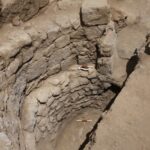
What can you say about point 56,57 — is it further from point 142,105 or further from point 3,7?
point 142,105

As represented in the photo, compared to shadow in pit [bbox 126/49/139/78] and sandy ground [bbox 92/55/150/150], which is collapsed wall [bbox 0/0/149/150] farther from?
sandy ground [bbox 92/55/150/150]

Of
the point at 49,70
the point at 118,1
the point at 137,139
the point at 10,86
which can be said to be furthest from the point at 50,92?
the point at 118,1

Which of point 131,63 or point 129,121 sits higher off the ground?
point 129,121

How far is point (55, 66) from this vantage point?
5160mm

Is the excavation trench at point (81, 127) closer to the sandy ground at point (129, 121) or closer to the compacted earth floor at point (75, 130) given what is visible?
the compacted earth floor at point (75, 130)

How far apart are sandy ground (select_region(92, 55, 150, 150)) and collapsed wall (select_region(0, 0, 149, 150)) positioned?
89cm

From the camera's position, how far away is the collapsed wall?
4406 millimetres

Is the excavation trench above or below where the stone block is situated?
below

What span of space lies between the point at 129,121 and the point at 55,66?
→ 1539 millimetres

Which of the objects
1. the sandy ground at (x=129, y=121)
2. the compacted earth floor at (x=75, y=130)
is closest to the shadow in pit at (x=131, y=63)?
the sandy ground at (x=129, y=121)

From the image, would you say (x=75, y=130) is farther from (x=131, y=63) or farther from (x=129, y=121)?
(x=129, y=121)

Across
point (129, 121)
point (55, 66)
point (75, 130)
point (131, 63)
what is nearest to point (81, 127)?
point (75, 130)

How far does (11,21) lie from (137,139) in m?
2.23

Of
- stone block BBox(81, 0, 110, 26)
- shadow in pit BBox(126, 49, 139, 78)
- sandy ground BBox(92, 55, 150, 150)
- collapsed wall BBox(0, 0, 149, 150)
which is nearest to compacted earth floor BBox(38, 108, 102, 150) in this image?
collapsed wall BBox(0, 0, 149, 150)
